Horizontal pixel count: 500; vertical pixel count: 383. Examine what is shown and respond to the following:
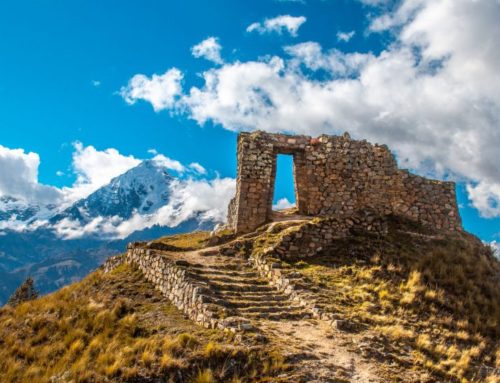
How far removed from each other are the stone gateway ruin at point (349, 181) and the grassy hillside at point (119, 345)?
955 centimetres

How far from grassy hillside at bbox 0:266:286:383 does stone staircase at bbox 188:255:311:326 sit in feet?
4.47

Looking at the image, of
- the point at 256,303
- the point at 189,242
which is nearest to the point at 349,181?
the point at 189,242

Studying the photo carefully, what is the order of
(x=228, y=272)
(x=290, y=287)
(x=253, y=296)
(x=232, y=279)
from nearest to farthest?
(x=253, y=296) < (x=290, y=287) < (x=232, y=279) < (x=228, y=272)

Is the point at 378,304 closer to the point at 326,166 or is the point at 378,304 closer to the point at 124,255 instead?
the point at 326,166

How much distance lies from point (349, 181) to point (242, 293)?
424 inches

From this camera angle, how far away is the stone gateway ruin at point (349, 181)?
77.0ft

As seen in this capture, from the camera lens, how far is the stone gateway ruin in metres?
23.5

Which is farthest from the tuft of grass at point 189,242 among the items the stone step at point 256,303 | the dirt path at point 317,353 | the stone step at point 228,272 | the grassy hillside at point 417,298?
the dirt path at point 317,353

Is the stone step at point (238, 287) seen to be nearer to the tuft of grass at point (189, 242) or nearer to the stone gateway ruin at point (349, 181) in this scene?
the tuft of grass at point (189, 242)

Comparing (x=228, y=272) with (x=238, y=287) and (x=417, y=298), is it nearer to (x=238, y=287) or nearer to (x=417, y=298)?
(x=238, y=287)

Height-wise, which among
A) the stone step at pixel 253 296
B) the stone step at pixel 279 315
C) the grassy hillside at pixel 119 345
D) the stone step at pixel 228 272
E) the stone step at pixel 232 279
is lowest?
the grassy hillside at pixel 119 345

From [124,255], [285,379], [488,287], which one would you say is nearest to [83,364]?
[285,379]

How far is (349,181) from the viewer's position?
2381cm

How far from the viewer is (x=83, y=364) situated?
10688 mm
